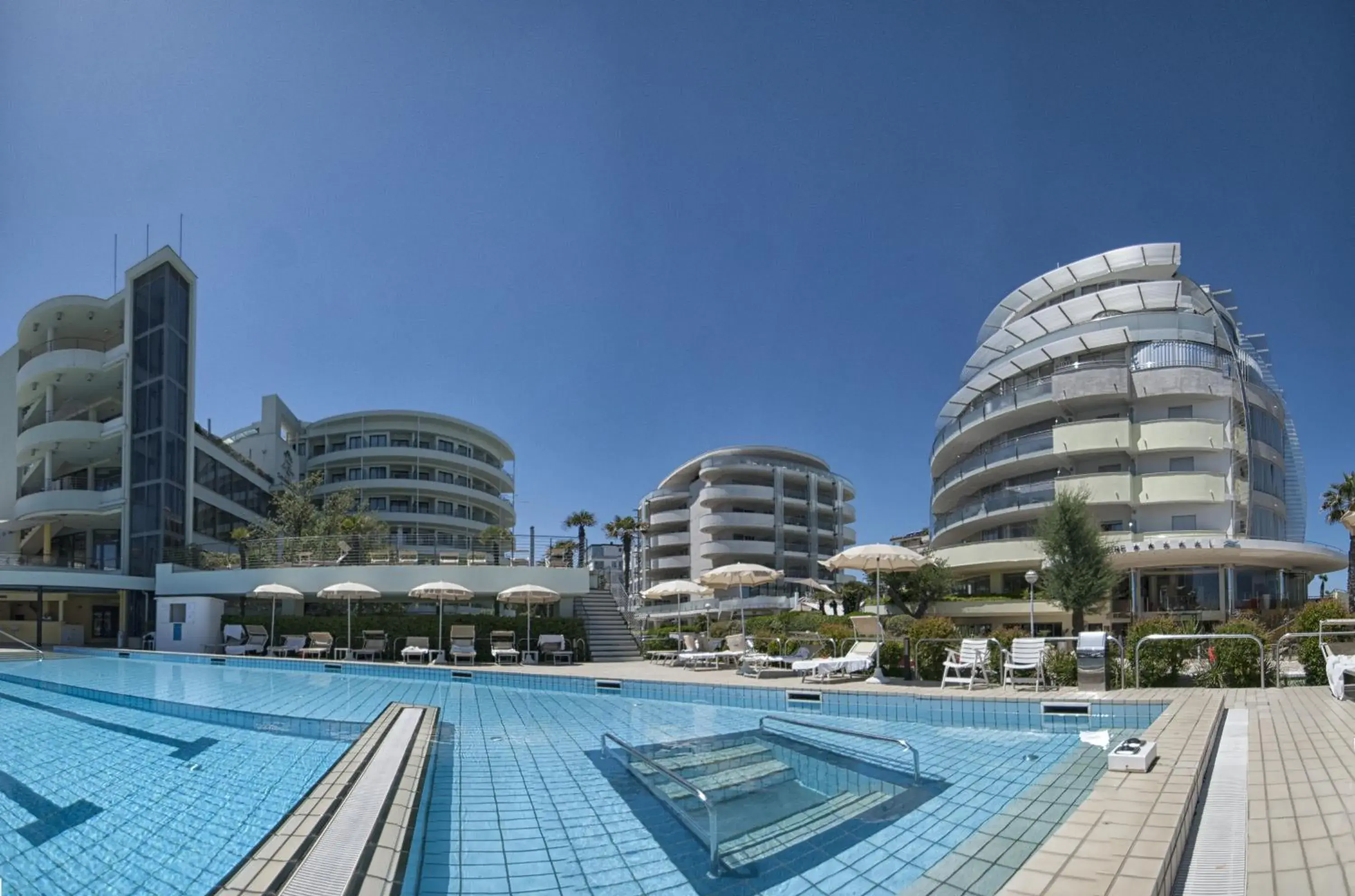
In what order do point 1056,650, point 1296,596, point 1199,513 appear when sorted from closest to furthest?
point 1056,650 → point 1199,513 → point 1296,596

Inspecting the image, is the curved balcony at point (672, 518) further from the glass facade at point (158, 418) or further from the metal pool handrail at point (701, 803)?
the metal pool handrail at point (701, 803)

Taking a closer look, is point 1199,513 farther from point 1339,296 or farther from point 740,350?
point 740,350

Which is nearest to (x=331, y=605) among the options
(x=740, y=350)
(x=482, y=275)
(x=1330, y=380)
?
(x=482, y=275)

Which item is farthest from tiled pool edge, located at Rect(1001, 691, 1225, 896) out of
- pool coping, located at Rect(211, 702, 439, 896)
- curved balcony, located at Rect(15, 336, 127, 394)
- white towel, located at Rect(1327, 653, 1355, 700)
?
curved balcony, located at Rect(15, 336, 127, 394)

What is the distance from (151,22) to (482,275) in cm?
1026

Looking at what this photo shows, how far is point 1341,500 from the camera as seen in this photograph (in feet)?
138

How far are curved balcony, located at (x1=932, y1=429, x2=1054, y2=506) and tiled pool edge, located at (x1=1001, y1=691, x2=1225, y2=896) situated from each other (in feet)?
→ 113

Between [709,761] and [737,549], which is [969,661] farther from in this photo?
[737,549]

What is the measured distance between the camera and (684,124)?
18672 millimetres

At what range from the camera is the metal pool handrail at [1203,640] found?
11.6 meters

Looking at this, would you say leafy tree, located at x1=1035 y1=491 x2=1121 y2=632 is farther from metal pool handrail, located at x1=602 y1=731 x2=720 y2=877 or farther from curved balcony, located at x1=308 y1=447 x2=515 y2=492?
curved balcony, located at x1=308 y1=447 x2=515 y2=492

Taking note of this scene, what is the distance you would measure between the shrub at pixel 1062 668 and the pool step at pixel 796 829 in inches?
308

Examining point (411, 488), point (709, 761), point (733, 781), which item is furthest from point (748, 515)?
point (733, 781)

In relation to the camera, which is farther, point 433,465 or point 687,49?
point 433,465
